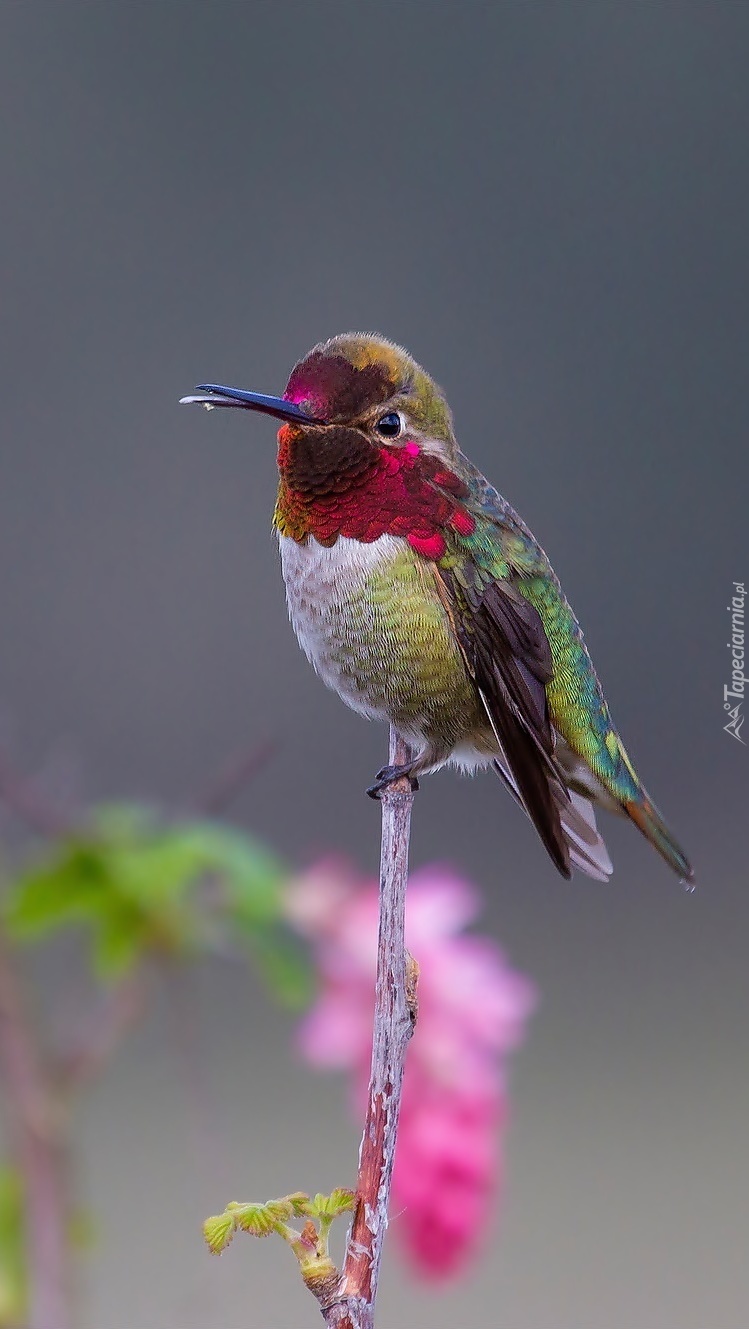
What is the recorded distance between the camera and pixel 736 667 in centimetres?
66

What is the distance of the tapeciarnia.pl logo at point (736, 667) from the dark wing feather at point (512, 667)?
81 mm

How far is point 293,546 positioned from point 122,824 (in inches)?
8.9

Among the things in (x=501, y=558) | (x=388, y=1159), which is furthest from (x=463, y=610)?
(x=388, y=1159)

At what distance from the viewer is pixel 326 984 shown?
0.77 m

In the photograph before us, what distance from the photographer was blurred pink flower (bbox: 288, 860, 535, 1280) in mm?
736

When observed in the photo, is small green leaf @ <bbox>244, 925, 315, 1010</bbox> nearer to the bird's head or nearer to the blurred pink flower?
the blurred pink flower

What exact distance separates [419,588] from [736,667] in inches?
6.5

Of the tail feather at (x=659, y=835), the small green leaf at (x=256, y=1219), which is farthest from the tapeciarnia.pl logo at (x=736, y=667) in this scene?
the small green leaf at (x=256, y=1219)

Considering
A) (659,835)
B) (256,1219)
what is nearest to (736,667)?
(659,835)

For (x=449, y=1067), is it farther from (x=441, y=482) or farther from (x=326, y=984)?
(x=441, y=482)

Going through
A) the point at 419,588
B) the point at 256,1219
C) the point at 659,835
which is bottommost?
the point at 256,1219

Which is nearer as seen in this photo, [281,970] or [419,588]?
[419,588]

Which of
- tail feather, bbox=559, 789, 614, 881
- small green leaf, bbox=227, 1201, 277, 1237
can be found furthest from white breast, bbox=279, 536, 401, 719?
small green leaf, bbox=227, 1201, 277, 1237

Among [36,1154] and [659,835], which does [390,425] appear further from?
[36,1154]
